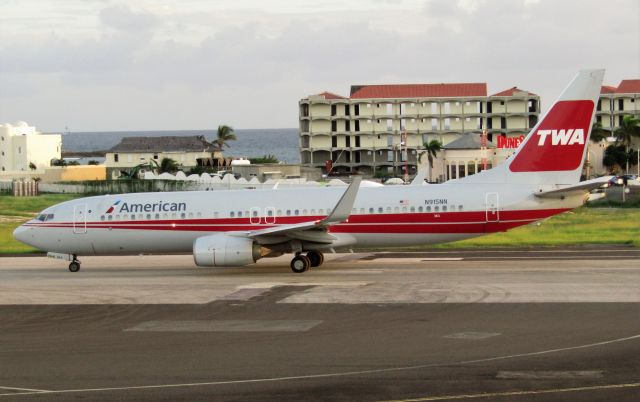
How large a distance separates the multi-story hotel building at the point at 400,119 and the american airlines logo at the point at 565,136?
9002 cm

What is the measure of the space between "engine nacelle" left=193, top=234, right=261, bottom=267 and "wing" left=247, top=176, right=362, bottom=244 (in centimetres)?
55

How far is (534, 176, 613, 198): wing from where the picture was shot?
3186cm

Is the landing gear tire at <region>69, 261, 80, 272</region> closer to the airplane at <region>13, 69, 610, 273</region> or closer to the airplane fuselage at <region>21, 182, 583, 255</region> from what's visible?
the airplane fuselage at <region>21, 182, 583, 255</region>

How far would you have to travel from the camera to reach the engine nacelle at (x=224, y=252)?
32750 mm

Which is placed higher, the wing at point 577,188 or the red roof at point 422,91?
the red roof at point 422,91

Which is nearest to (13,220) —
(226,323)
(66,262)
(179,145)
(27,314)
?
(66,262)

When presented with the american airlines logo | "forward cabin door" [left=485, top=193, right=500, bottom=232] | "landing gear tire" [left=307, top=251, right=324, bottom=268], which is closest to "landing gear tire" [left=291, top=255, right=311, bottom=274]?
"landing gear tire" [left=307, top=251, right=324, bottom=268]

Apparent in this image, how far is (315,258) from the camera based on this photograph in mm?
35312

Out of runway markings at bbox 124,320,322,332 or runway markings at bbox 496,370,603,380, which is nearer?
runway markings at bbox 496,370,603,380

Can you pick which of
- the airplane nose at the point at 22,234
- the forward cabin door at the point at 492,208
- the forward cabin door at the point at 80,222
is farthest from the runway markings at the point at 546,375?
the airplane nose at the point at 22,234

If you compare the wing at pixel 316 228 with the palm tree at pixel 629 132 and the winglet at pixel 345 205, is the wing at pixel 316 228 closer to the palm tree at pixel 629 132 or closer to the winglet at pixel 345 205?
the winglet at pixel 345 205

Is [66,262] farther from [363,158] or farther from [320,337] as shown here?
[363,158]

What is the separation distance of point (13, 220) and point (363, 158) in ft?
231

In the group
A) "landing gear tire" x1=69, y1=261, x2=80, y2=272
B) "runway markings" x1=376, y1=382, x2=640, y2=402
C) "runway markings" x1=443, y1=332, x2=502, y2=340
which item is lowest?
"runway markings" x1=376, y1=382, x2=640, y2=402
